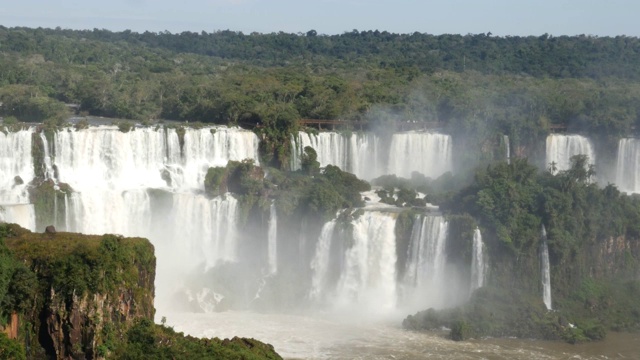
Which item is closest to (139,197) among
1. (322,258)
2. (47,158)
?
(47,158)

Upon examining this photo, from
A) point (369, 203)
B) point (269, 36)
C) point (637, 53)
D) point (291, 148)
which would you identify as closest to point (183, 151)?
point (291, 148)

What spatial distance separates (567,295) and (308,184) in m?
10.1

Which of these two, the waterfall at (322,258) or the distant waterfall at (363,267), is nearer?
the distant waterfall at (363,267)

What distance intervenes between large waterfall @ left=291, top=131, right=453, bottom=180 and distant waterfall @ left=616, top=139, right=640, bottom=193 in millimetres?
7429

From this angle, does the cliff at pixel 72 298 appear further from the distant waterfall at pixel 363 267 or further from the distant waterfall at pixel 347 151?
the distant waterfall at pixel 347 151

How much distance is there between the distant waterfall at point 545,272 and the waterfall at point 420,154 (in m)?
9.74

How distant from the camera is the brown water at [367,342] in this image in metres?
31.6

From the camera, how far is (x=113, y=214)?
3806 centimetres

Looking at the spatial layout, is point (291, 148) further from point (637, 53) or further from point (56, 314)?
point (637, 53)

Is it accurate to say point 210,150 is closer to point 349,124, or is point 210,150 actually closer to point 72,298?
point 349,124

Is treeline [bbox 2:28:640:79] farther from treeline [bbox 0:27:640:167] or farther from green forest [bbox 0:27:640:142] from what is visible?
treeline [bbox 0:27:640:167]

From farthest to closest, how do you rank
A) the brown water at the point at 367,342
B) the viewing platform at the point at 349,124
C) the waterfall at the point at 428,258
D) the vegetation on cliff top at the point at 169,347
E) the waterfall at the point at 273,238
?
the viewing platform at the point at 349,124, the waterfall at the point at 273,238, the waterfall at the point at 428,258, the brown water at the point at 367,342, the vegetation on cliff top at the point at 169,347

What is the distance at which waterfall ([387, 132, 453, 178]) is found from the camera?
46406mm

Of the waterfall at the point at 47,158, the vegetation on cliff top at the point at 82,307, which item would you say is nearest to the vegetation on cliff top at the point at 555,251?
the vegetation on cliff top at the point at 82,307
